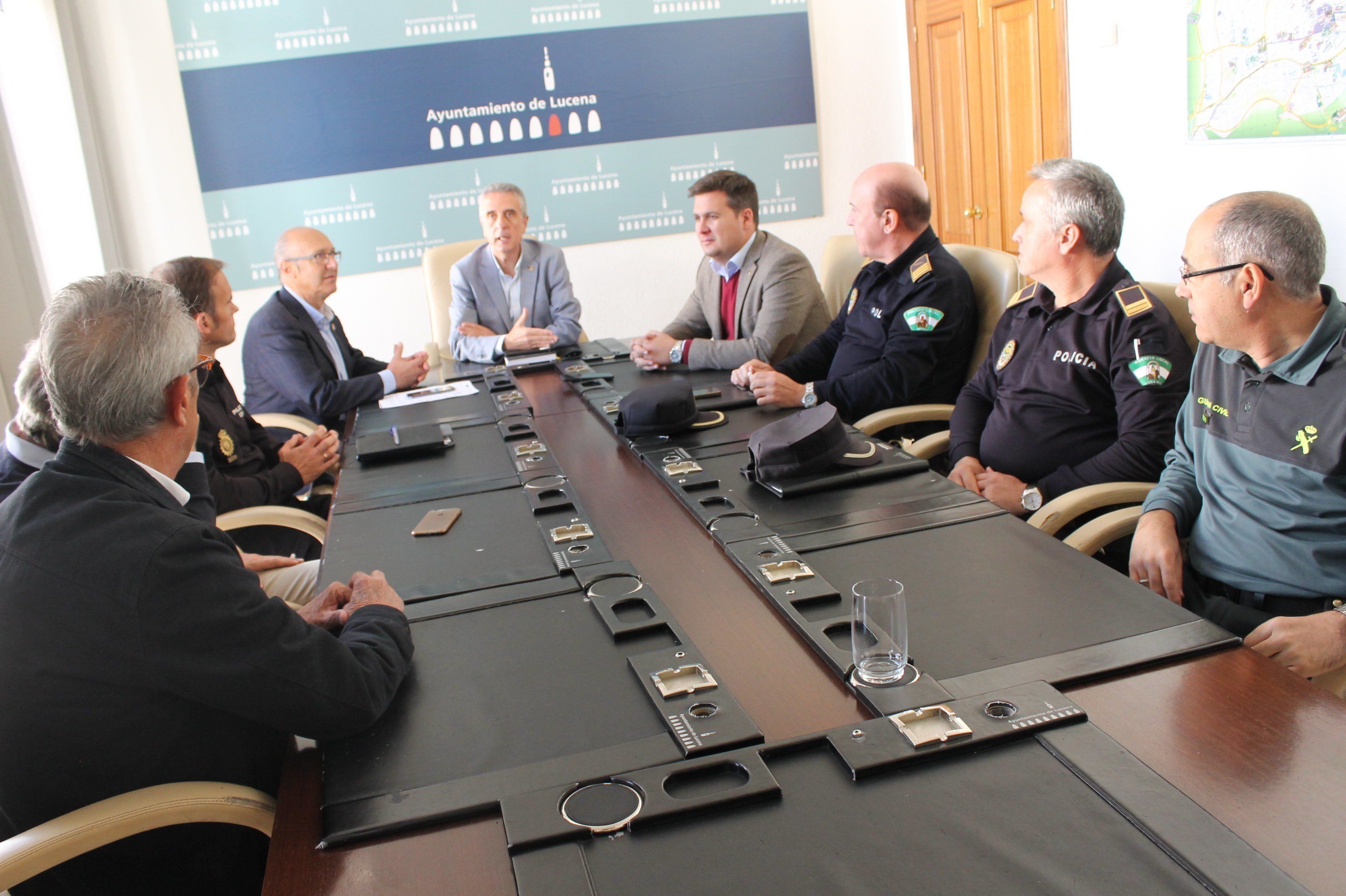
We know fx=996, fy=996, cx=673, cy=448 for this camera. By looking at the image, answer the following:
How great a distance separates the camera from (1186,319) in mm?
2328

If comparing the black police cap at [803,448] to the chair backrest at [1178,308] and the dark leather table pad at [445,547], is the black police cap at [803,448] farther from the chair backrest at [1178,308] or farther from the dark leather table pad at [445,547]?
the chair backrest at [1178,308]

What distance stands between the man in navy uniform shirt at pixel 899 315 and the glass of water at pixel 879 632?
61.1 inches

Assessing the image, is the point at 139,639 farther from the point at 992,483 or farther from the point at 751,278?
the point at 751,278

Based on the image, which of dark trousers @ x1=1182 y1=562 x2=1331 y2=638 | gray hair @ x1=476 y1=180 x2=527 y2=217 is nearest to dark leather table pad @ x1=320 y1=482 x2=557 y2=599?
dark trousers @ x1=1182 y1=562 x2=1331 y2=638

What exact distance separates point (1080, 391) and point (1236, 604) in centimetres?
71

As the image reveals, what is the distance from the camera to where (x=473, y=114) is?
211 inches

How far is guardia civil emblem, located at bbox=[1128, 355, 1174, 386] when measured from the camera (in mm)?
2197

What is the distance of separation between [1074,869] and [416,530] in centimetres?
130

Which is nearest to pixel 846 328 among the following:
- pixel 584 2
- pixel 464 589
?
pixel 464 589

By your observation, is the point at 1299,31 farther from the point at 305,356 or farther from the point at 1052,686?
the point at 305,356

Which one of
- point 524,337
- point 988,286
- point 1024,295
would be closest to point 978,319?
point 988,286

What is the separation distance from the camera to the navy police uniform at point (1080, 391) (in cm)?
221

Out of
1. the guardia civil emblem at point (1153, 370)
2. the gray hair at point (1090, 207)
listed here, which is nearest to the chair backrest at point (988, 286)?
the gray hair at point (1090, 207)

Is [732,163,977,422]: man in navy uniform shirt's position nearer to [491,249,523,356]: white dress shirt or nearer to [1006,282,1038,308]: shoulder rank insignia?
[1006,282,1038,308]: shoulder rank insignia
